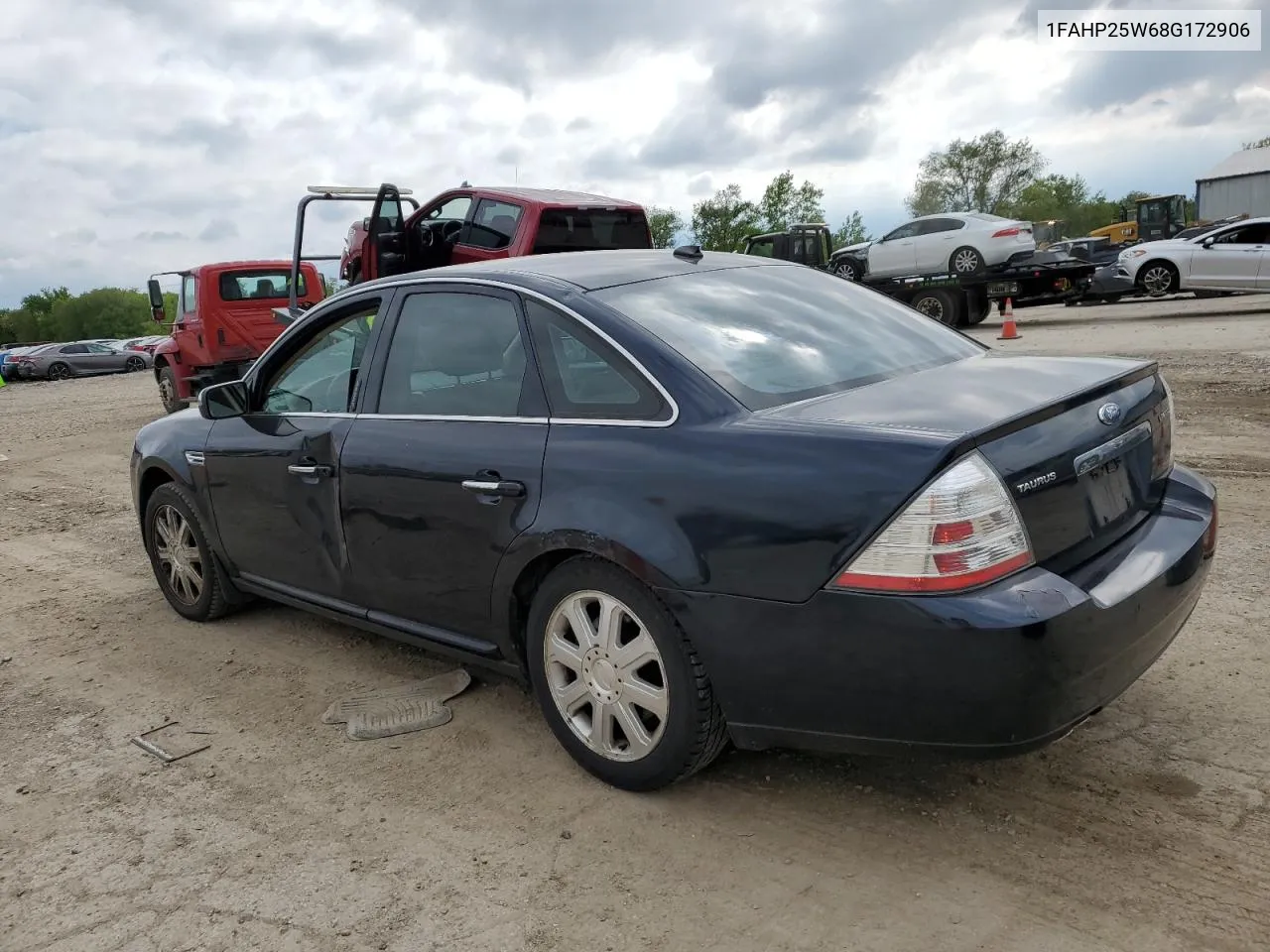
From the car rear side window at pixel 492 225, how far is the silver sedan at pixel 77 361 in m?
28.5

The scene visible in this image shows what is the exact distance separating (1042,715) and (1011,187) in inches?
3205

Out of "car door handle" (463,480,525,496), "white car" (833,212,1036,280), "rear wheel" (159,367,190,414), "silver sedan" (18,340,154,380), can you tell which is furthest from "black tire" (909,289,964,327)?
"silver sedan" (18,340,154,380)

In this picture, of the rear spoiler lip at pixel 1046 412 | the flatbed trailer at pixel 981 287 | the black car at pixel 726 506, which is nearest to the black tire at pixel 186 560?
the black car at pixel 726 506

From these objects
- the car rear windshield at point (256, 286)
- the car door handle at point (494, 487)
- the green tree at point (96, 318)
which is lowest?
the car door handle at point (494, 487)

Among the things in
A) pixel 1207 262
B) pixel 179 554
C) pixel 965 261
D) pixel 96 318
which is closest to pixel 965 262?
pixel 965 261

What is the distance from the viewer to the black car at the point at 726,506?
7.99 ft

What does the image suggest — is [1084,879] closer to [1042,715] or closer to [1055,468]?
[1042,715]

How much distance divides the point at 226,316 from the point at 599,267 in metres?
11.6

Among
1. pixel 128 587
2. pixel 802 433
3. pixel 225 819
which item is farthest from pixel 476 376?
pixel 128 587

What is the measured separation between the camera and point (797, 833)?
286cm

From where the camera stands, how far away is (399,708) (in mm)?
3895

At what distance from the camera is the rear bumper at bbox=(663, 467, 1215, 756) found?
2375 mm

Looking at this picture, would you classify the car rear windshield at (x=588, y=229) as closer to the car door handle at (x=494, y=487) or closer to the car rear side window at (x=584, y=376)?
the car rear side window at (x=584, y=376)

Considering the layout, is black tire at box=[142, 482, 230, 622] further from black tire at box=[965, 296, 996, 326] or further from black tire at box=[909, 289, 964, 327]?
black tire at box=[965, 296, 996, 326]
